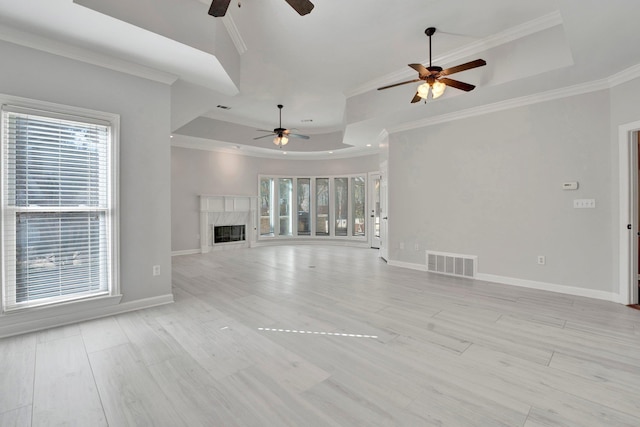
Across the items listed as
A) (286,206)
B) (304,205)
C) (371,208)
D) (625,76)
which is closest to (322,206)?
(304,205)

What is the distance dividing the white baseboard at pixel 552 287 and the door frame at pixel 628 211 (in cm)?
15

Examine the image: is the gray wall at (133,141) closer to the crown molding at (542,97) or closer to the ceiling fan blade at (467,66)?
the ceiling fan blade at (467,66)

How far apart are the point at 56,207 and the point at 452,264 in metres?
5.51

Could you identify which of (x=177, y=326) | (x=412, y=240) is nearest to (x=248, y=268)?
(x=177, y=326)

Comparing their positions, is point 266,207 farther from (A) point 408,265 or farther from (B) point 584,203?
(B) point 584,203

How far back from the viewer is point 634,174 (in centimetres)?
356

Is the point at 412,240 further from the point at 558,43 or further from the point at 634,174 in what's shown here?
the point at 558,43

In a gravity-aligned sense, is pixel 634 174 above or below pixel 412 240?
above

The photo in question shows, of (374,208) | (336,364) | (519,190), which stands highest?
(519,190)

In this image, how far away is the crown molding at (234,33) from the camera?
3.40 meters

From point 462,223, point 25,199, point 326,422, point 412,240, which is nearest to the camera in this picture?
point 326,422

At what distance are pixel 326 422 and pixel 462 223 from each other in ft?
14.1

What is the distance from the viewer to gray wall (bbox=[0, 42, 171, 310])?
2883 millimetres

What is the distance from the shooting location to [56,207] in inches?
114
